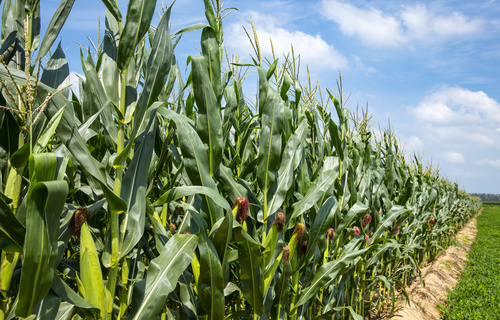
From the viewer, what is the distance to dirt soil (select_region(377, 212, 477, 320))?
14.0 ft

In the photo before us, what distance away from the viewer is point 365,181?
131 inches

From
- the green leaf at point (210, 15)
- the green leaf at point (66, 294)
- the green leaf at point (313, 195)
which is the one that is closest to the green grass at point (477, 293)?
the green leaf at point (313, 195)

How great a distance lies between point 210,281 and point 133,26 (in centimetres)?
102

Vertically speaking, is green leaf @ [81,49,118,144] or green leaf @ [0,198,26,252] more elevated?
green leaf @ [81,49,118,144]

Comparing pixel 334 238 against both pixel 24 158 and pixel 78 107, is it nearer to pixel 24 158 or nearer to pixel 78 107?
pixel 78 107

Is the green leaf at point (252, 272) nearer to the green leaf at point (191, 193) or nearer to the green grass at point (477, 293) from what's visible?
the green leaf at point (191, 193)

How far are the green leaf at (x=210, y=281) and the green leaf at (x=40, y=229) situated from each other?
1.88ft

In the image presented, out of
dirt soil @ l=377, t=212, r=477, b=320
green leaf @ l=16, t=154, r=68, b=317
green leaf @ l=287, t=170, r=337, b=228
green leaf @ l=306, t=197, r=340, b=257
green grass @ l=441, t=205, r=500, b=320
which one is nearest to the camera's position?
green leaf @ l=16, t=154, r=68, b=317

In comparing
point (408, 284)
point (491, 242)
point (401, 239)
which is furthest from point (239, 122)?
point (491, 242)

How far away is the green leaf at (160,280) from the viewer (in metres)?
1.21

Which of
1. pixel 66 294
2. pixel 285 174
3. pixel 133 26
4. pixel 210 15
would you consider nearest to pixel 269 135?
pixel 285 174

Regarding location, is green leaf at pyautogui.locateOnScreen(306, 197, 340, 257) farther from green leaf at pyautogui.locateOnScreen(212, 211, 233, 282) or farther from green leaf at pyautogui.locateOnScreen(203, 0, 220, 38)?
green leaf at pyautogui.locateOnScreen(203, 0, 220, 38)

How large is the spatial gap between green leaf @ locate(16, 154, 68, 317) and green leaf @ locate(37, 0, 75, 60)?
0.74 meters

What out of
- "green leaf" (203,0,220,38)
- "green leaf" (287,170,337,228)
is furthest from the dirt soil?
"green leaf" (203,0,220,38)
